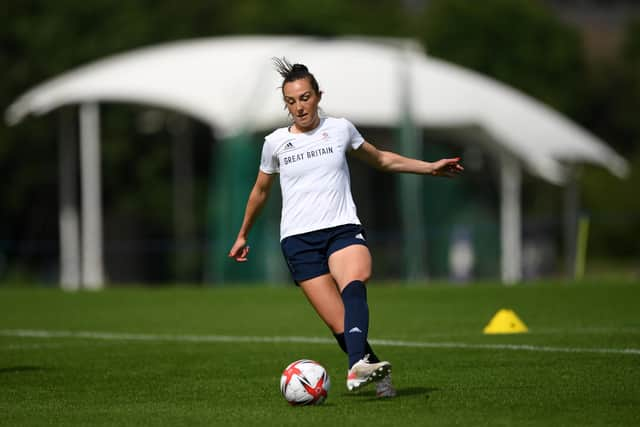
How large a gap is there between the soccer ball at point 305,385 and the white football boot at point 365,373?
0.24 m

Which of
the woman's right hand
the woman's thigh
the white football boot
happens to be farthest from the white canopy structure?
the white football boot

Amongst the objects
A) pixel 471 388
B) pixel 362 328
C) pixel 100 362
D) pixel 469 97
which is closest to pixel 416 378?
pixel 471 388

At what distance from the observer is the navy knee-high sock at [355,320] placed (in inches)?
360

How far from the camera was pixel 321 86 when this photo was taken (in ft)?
114

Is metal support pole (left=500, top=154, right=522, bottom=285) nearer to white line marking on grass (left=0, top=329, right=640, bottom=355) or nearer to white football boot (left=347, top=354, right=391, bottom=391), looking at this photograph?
white line marking on grass (left=0, top=329, right=640, bottom=355)

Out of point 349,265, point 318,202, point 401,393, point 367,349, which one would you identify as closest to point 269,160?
point 318,202

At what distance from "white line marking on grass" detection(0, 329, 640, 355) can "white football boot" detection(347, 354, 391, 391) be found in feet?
11.2

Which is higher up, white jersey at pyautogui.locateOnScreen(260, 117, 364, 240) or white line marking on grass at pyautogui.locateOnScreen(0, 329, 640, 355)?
white jersey at pyautogui.locateOnScreen(260, 117, 364, 240)

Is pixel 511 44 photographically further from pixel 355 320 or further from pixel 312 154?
pixel 355 320

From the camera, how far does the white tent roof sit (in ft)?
114

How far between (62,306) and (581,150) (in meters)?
20.0

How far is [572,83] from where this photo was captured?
77438 millimetres

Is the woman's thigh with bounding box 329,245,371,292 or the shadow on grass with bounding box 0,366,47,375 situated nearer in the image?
the woman's thigh with bounding box 329,245,371,292

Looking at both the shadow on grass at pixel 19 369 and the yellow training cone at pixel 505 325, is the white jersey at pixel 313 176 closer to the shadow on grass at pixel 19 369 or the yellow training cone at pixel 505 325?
the shadow on grass at pixel 19 369
